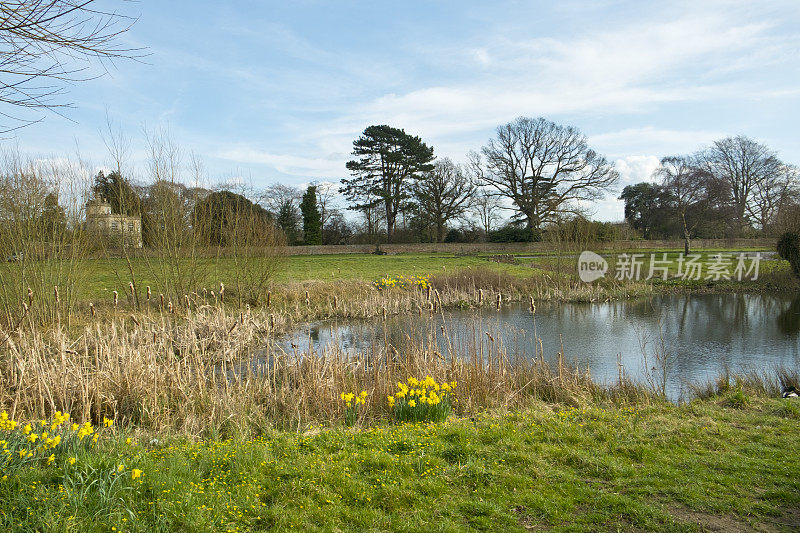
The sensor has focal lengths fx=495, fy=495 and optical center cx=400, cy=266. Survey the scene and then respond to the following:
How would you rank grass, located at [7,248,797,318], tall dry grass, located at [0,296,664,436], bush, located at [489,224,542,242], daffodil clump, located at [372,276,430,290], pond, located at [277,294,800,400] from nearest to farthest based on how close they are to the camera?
tall dry grass, located at [0,296,664,436] → pond, located at [277,294,800,400] → grass, located at [7,248,797,318] → daffodil clump, located at [372,276,430,290] → bush, located at [489,224,542,242]

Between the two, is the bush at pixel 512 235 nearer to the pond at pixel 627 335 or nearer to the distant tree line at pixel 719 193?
the distant tree line at pixel 719 193

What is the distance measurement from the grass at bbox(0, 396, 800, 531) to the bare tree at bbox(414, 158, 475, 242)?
3618 cm

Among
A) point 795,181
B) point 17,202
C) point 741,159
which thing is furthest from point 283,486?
point 741,159

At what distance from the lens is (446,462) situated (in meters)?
3.87

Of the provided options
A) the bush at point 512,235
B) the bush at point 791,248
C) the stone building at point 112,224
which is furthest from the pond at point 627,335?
the bush at point 512,235

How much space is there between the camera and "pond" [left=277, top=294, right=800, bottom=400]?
8.63 m

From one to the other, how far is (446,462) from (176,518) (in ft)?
6.40

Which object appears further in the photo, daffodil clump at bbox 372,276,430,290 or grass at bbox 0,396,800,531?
daffodil clump at bbox 372,276,430,290

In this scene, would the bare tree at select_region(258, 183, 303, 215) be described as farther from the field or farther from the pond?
the pond

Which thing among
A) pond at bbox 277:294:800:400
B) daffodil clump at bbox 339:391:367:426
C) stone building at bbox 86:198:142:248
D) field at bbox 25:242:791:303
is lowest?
pond at bbox 277:294:800:400

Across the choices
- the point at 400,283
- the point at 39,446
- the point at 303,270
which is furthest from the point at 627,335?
the point at 303,270

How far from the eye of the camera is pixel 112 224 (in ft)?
34.7

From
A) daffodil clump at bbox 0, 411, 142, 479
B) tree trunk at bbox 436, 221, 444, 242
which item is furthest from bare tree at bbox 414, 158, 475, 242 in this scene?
daffodil clump at bbox 0, 411, 142, 479

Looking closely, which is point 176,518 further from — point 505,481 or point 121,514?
point 505,481
